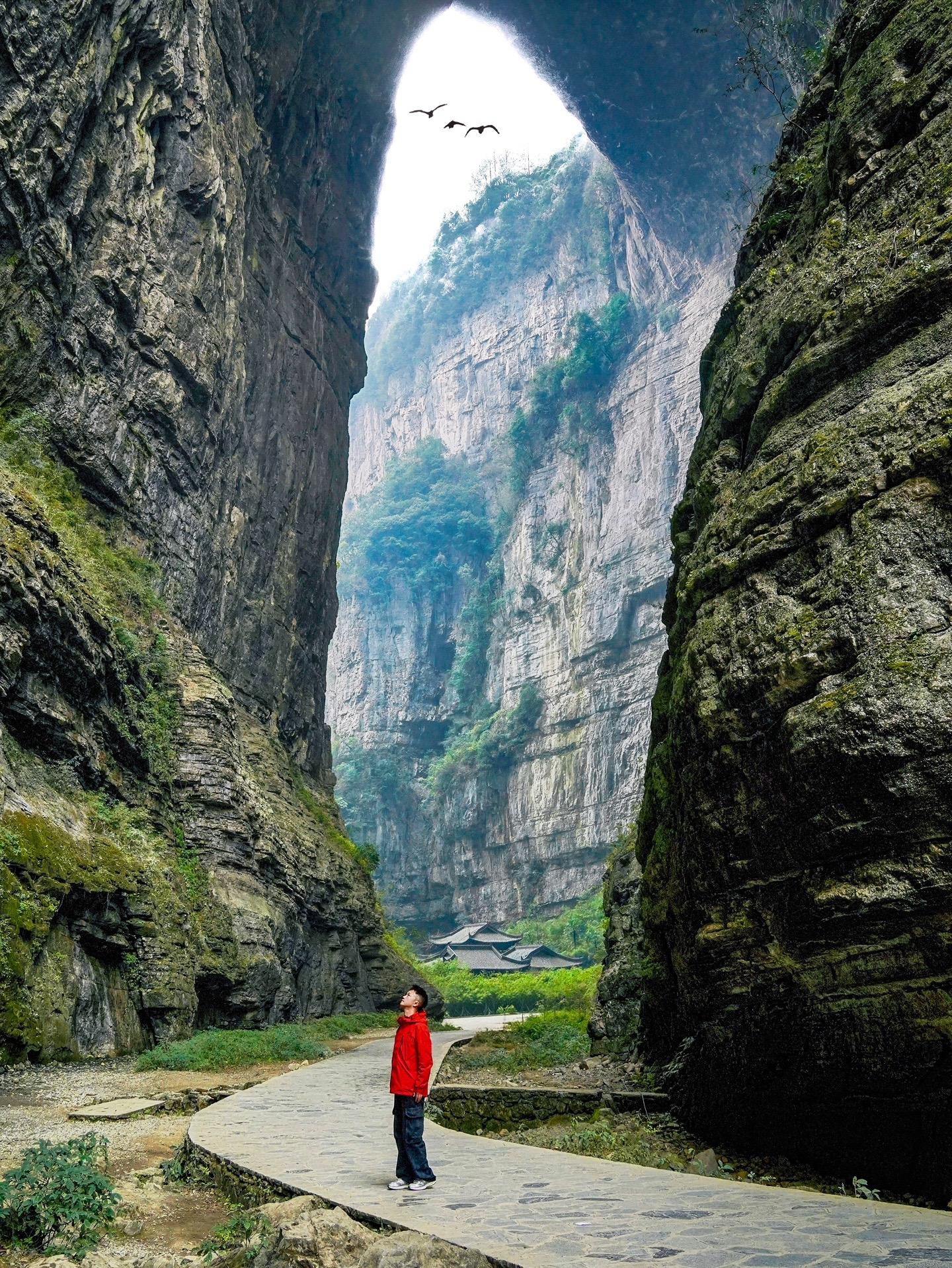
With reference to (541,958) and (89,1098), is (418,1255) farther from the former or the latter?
(541,958)

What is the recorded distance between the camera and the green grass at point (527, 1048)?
13.3 m

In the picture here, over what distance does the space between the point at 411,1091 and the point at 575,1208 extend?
1.17 meters

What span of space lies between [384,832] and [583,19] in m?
49.0

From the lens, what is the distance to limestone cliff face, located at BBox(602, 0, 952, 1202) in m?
5.34

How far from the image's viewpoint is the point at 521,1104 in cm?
887

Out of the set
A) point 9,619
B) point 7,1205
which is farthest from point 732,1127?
point 9,619

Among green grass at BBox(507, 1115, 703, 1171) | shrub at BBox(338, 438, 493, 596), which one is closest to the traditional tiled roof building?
shrub at BBox(338, 438, 493, 596)

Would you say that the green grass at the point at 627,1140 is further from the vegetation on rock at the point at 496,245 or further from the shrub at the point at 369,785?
the vegetation on rock at the point at 496,245

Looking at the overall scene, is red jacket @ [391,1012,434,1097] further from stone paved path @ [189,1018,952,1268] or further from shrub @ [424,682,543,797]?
shrub @ [424,682,543,797]

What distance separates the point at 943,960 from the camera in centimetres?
516

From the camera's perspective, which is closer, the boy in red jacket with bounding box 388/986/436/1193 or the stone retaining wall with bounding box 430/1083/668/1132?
the boy in red jacket with bounding box 388/986/436/1193

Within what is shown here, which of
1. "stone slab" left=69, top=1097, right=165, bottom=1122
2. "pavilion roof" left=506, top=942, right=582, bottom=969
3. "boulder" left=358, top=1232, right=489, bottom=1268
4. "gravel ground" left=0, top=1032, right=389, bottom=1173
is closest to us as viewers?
"boulder" left=358, top=1232, right=489, bottom=1268

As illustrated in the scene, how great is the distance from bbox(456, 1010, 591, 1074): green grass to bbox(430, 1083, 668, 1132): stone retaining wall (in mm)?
3971

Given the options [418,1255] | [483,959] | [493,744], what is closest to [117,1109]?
[418,1255]
